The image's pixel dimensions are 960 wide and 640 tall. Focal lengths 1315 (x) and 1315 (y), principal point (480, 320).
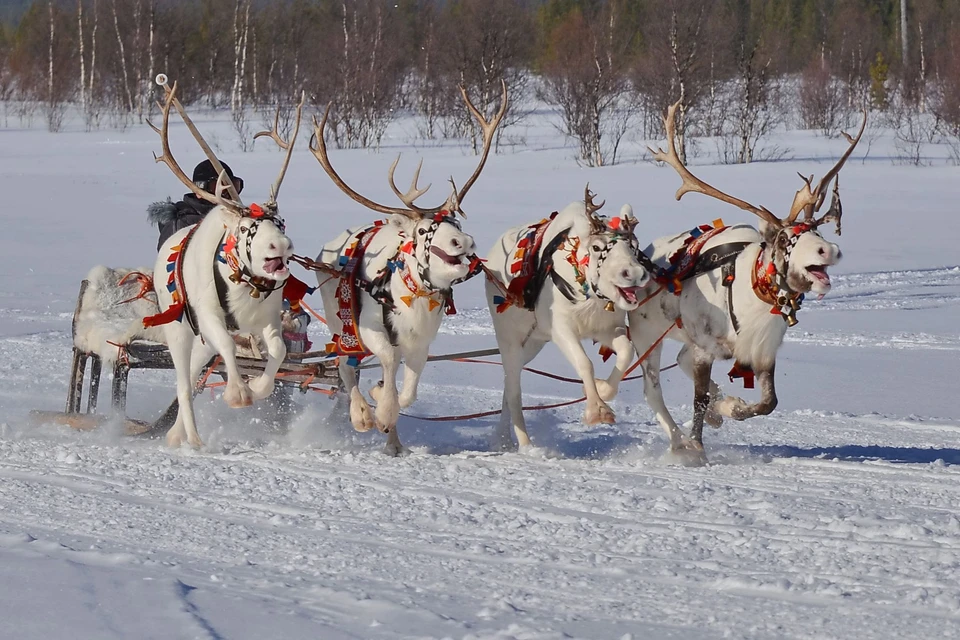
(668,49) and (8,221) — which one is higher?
(668,49)

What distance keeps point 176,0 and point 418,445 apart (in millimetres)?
45072

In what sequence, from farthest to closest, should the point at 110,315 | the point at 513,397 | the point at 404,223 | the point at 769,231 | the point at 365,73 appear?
the point at 365,73 < the point at 110,315 < the point at 513,397 < the point at 404,223 < the point at 769,231

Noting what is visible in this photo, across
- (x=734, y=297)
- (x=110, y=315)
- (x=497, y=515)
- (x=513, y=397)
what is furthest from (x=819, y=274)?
(x=110, y=315)

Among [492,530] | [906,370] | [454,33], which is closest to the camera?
[492,530]

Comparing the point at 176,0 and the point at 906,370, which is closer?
the point at 906,370

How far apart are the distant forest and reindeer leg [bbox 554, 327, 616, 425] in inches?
895

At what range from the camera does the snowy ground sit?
423 centimetres

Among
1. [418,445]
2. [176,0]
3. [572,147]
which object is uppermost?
[176,0]

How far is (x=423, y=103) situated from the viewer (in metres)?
39.0

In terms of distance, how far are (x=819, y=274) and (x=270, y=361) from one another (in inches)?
119

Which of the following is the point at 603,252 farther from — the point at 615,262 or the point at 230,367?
the point at 230,367

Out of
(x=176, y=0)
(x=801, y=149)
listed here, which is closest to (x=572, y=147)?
(x=801, y=149)

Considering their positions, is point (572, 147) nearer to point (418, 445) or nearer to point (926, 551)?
point (418, 445)

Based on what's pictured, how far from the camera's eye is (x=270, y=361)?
740 cm
